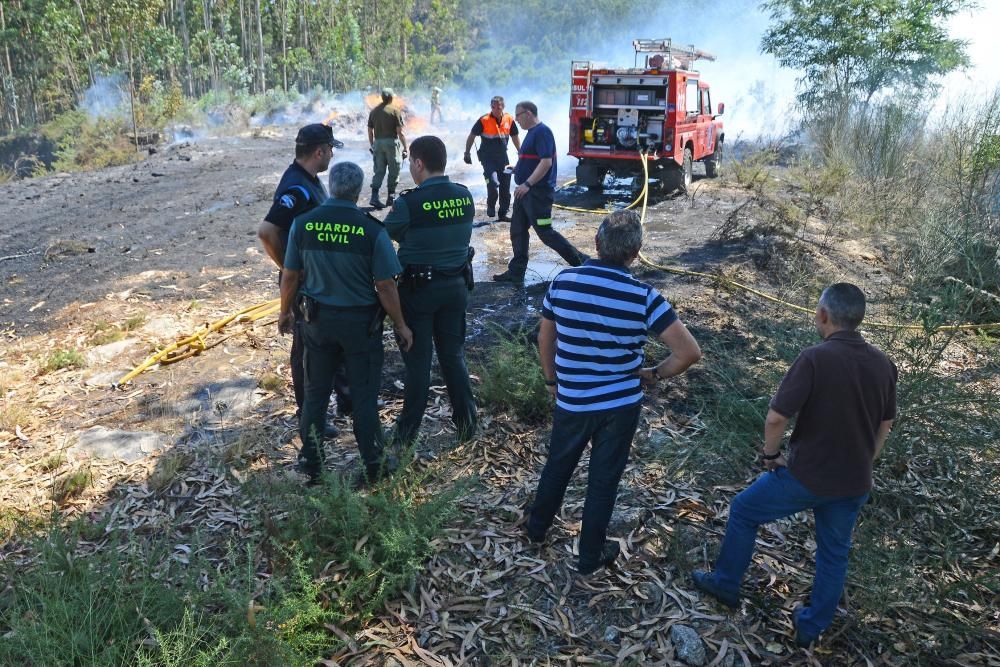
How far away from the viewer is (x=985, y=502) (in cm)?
379

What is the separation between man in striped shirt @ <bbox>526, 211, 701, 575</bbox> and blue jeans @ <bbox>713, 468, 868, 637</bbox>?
0.56m

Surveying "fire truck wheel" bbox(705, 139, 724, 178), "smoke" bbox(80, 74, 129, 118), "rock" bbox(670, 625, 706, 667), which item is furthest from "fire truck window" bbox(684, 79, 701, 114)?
"smoke" bbox(80, 74, 129, 118)

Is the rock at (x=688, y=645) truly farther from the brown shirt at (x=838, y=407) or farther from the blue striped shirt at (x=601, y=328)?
the blue striped shirt at (x=601, y=328)

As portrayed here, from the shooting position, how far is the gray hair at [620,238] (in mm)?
2857

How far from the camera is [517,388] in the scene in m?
4.69

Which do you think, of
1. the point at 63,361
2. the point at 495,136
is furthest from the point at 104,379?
the point at 495,136

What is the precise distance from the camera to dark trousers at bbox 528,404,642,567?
3.02 meters

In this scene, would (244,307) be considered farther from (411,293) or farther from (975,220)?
(975,220)

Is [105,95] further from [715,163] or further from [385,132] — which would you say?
[715,163]

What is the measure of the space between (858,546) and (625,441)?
4.42ft

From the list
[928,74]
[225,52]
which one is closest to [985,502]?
[928,74]

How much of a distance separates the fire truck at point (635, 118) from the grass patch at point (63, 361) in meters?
9.23

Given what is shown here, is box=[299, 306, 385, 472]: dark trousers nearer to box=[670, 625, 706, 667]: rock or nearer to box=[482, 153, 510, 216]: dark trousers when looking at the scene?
box=[670, 625, 706, 667]: rock

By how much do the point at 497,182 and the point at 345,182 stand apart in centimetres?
733
